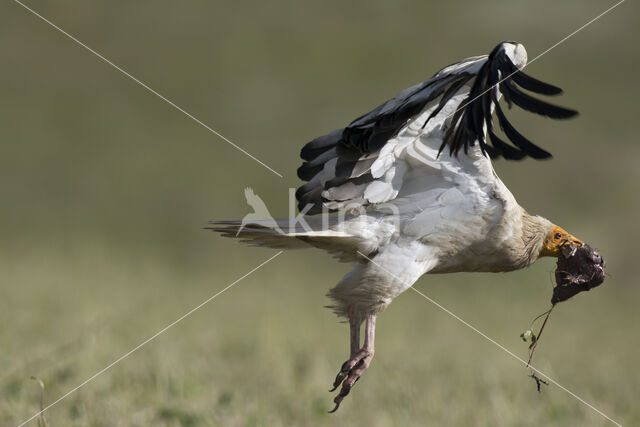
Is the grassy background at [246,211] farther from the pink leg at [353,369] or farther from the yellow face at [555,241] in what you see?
the yellow face at [555,241]

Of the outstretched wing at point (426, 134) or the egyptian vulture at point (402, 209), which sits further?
the egyptian vulture at point (402, 209)

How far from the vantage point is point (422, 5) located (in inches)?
736

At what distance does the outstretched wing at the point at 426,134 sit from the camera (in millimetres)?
3893

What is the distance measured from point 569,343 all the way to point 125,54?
11209 mm

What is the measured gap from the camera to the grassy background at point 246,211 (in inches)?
219

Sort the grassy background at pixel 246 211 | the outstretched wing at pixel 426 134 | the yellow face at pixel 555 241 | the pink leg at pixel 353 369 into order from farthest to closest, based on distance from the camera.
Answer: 1. the grassy background at pixel 246 211
2. the yellow face at pixel 555 241
3. the pink leg at pixel 353 369
4. the outstretched wing at pixel 426 134

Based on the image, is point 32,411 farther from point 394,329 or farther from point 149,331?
point 394,329

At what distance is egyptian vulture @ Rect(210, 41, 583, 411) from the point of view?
420cm

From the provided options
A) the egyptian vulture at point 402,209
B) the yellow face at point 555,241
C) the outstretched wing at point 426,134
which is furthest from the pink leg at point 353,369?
the yellow face at point 555,241

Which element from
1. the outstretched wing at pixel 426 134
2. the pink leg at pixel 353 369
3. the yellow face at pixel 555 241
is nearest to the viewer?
the outstretched wing at pixel 426 134

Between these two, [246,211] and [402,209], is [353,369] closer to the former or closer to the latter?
[402,209]

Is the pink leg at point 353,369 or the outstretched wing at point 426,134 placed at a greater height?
the outstretched wing at point 426,134

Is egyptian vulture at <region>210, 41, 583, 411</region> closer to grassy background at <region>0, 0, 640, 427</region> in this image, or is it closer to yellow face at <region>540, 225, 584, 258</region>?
yellow face at <region>540, 225, 584, 258</region>

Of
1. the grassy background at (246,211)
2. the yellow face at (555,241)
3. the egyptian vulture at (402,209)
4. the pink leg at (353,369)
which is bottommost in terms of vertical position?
the grassy background at (246,211)
